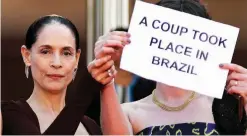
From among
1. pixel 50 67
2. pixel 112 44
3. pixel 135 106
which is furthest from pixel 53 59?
pixel 135 106

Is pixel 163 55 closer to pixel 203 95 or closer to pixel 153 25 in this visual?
pixel 153 25

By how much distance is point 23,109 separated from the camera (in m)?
1.38

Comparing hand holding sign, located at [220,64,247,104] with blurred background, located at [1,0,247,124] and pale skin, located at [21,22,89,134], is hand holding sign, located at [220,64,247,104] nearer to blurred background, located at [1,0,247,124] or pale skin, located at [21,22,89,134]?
pale skin, located at [21,22,89,134]

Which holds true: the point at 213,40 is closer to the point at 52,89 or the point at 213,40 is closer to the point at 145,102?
the point at 145,102

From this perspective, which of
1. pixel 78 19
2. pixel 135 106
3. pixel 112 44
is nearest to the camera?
pixel 112 44

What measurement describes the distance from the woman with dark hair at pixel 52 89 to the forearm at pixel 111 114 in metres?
0.03

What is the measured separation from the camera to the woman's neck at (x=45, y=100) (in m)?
1.44

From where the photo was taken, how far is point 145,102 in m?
1.56

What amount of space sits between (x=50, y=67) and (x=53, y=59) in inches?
0.8

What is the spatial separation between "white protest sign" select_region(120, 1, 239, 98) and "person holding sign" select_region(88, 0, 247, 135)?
3cm

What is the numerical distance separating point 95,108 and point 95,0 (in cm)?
122

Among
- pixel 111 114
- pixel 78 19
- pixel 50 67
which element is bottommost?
pixel 111 114

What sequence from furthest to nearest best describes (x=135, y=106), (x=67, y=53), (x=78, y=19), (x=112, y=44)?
(x=78, y=19) → (x=135, y=106) → (x=67, y=53) → (x=112, y=44)

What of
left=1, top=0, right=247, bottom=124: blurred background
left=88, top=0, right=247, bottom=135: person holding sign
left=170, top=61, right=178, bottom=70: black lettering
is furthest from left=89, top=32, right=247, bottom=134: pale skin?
left=1, top=0, right=247, bottom=124: blurred background
